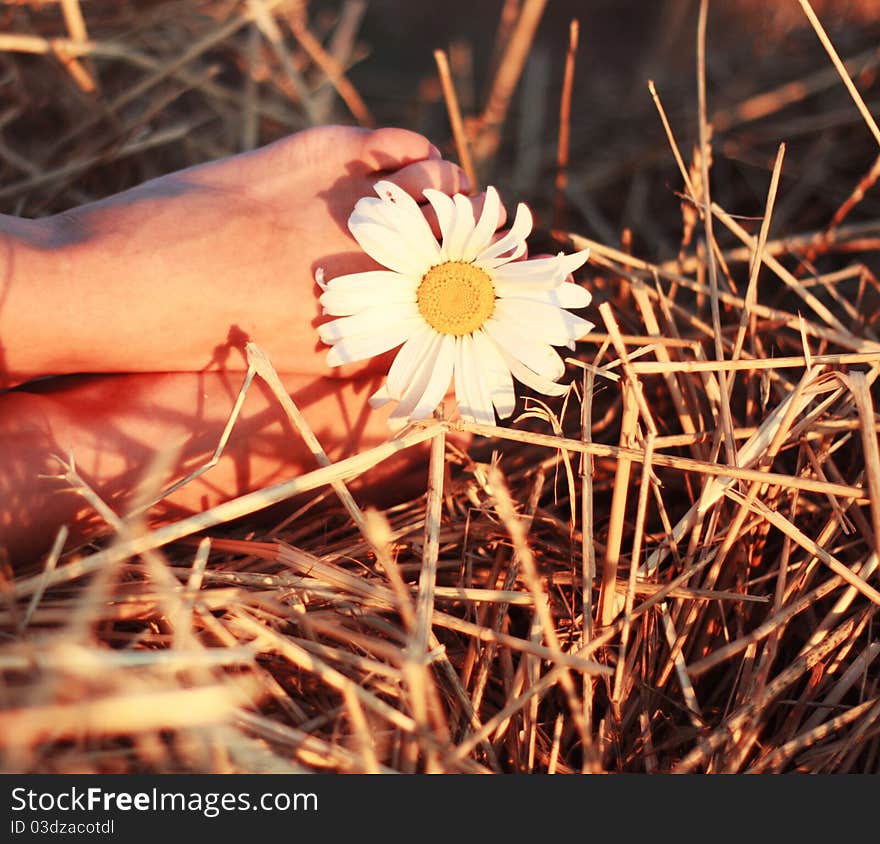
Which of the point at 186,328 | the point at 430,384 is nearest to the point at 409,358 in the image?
the point at 430,384

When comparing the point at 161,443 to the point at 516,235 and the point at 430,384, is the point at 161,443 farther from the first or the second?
the point at 516,235

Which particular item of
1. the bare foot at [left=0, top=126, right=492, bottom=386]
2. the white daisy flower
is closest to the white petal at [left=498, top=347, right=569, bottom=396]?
the white daisy flower

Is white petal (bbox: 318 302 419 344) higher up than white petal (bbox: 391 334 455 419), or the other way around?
white petal (bbox: 318 302 419 344)

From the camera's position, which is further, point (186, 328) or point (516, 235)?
point (186, 328)

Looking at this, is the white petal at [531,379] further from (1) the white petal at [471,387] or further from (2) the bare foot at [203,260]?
(2) the bare foot at [203,260]

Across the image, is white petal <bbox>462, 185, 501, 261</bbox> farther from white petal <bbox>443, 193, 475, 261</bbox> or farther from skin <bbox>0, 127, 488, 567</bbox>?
skin <bbox>0, 127, 488, 567</bbox>

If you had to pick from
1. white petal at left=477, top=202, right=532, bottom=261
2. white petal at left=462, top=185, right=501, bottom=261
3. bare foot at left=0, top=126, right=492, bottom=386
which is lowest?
white petal at left=477, top=202, right=532, bottom=261
